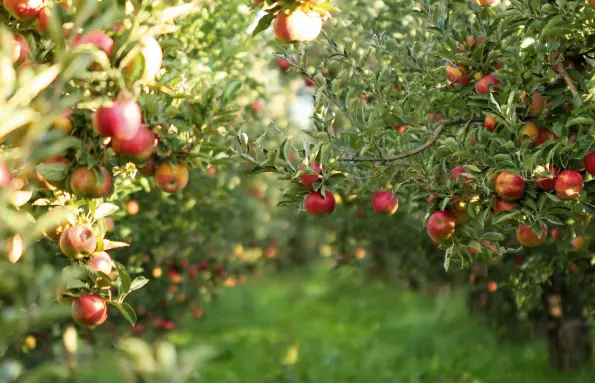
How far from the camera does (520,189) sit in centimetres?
325

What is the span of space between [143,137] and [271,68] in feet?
17.4

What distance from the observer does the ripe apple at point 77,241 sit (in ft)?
9.29

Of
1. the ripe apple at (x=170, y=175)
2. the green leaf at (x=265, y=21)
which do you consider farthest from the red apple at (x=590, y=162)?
the ripe apple at (x=170, y=175)

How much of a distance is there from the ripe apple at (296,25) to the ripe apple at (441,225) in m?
1.05

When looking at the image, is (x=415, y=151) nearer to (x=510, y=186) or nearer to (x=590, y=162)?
(x=510, y=186)

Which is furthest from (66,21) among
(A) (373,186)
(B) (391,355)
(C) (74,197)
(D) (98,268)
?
(B) (391,355)

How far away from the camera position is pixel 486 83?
362cm

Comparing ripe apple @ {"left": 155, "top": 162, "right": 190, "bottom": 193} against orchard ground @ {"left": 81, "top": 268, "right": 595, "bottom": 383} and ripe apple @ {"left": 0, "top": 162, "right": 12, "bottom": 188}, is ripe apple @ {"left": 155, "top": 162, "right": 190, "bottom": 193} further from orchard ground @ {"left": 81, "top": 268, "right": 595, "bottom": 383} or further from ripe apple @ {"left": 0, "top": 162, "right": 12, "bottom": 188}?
orchard ground @ {"left": 81, "top": 268, "right": 595, "bottom": 383}

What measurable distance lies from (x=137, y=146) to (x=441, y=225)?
1511 millimetres

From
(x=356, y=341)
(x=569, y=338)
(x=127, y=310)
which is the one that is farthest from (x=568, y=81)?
(x=356, y=341)

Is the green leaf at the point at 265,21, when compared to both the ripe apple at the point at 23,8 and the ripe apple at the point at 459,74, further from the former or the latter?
the ripe apple at the point at 459,74

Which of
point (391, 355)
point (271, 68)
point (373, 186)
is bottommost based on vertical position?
point (391, 355)

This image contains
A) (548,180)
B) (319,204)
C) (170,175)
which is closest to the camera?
(170,175)

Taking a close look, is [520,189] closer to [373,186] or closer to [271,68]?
[373,186]
